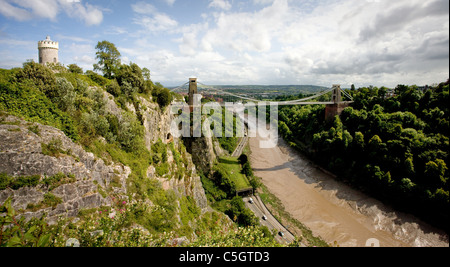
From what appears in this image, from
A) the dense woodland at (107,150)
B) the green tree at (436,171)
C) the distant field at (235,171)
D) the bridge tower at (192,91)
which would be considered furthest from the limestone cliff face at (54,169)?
the green tree at (436,171)

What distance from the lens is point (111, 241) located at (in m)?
3.59

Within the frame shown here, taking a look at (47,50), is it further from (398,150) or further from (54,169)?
(398,150)

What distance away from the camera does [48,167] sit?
5559mm

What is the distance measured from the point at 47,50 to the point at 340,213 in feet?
77.2

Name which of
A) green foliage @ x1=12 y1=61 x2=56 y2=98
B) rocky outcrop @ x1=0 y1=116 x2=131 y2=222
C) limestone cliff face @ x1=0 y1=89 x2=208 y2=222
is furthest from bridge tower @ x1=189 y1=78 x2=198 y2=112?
rocky outcrop @ x1=0 y1=116 x2=131 y2=222

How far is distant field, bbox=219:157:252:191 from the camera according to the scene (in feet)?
65.3

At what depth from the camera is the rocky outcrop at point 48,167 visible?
4.98m

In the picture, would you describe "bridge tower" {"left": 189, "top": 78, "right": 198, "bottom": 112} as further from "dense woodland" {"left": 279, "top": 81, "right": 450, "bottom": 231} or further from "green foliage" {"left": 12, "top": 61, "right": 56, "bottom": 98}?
"dense woodland" {"left": 279, "top": 81, "right": 450, "bottom": 231}

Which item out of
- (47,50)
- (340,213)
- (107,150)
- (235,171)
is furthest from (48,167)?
(340,213)

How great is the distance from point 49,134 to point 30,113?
1.14 metres

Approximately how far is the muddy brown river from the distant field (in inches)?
108

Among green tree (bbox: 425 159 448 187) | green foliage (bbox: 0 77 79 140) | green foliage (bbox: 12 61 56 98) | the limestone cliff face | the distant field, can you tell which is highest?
green foliage (bbox: 12 61 56 98)

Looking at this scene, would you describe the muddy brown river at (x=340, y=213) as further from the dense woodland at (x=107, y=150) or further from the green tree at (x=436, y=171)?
the dense woodland at (x=107, y=150)

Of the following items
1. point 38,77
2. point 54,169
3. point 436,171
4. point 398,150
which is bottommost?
point 436,171
